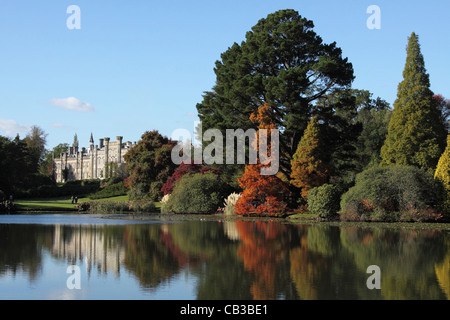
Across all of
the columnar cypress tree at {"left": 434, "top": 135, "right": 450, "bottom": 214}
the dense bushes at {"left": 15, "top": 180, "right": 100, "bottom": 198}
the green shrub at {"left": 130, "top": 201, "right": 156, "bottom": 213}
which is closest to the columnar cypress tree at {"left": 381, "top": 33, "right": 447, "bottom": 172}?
the columnar cypress tree at {"left": 434, "top": 135, "right": 450, "bottom": 214}

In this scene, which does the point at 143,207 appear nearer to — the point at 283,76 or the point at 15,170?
the point at 283,76

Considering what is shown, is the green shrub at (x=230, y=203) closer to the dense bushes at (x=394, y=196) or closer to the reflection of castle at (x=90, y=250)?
the dense bushes at (x=394, y=196)

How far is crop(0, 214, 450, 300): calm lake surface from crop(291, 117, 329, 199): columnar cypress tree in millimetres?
10509

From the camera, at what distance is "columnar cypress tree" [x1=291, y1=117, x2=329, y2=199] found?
100 feet

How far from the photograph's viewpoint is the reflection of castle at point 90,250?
12.5m

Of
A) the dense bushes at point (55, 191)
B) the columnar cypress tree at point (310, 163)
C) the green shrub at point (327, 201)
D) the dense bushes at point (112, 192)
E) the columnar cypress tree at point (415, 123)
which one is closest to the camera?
the green shrub at point (327, 201)

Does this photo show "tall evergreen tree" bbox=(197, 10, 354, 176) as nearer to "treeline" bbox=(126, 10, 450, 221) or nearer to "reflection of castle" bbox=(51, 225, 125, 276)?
"treeline" bbox=(126, 10, 450, 221)

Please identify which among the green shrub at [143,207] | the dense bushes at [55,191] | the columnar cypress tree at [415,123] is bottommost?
the green shrub at [143,207]

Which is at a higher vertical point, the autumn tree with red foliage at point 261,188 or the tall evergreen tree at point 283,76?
the tall evergreen tree at point 283,76

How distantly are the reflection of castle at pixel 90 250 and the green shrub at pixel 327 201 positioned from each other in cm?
1208

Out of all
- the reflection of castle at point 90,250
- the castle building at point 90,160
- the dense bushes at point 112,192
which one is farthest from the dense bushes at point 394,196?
the castle building at point 90,160

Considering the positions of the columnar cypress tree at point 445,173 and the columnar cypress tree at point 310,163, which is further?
the columnar cypress tree at point 310,163

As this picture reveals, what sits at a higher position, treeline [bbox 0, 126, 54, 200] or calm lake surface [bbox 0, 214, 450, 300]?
treeline [bbox 0, 126, 54, 200]
